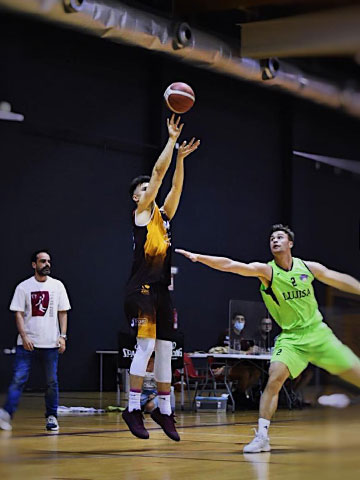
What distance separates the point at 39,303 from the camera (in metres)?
6.60

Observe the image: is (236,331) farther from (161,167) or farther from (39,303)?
(161,167)

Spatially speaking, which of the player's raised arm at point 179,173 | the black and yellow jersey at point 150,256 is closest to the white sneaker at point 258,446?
the black and yellow jersey at point 150,256

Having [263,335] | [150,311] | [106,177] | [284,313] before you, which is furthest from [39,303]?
[106,177]

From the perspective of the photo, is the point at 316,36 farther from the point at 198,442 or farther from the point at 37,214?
the point at 37,214

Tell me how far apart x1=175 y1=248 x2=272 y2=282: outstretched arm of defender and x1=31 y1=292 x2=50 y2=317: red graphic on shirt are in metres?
2.20

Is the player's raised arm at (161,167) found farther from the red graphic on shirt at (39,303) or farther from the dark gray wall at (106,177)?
the dark gray wall at (106,177)

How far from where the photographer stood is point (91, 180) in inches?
556

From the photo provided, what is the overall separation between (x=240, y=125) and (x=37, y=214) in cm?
464

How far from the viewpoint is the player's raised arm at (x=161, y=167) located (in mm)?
4262

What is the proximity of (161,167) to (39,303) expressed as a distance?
2584mm

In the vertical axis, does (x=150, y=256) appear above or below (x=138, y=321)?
above

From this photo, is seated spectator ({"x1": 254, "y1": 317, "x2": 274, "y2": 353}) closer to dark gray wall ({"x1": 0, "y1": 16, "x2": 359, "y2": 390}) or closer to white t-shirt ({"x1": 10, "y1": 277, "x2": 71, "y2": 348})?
dark gray wall ({"x1": 0, "y1": 16, "x2": 359, "y2": 390})

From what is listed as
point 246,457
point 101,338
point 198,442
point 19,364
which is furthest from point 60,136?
point 246,457

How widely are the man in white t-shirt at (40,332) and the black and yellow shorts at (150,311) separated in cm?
202
